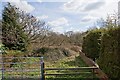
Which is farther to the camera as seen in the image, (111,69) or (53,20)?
(53,20)

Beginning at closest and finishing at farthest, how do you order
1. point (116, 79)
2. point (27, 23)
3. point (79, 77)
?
point (116, 79) < point (79, 77) < point (27, 23)

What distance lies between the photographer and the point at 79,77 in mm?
Answer: 8117

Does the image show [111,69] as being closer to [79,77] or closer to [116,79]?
[116,79]

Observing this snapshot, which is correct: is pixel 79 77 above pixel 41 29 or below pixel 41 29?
below

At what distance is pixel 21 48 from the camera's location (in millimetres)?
16125

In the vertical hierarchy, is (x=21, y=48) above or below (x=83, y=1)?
below

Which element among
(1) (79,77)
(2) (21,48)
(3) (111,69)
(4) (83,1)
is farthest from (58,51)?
(3) (111,69)

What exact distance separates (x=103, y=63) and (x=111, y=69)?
1.17 metres

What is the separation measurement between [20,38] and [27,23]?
205 cm

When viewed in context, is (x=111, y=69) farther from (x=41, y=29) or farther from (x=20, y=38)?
(x=41, y=29)

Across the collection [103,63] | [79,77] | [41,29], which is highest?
[41,29]

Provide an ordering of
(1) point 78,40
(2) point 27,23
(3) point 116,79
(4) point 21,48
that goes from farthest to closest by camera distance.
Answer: (1) point 78,40
(2) point 27,23
(4) point 21,48
(3) point 116,79

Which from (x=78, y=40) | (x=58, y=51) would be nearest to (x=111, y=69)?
(x=58, y=51)

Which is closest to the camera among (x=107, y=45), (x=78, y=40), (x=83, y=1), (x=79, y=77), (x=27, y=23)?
(x=107, y=45)
